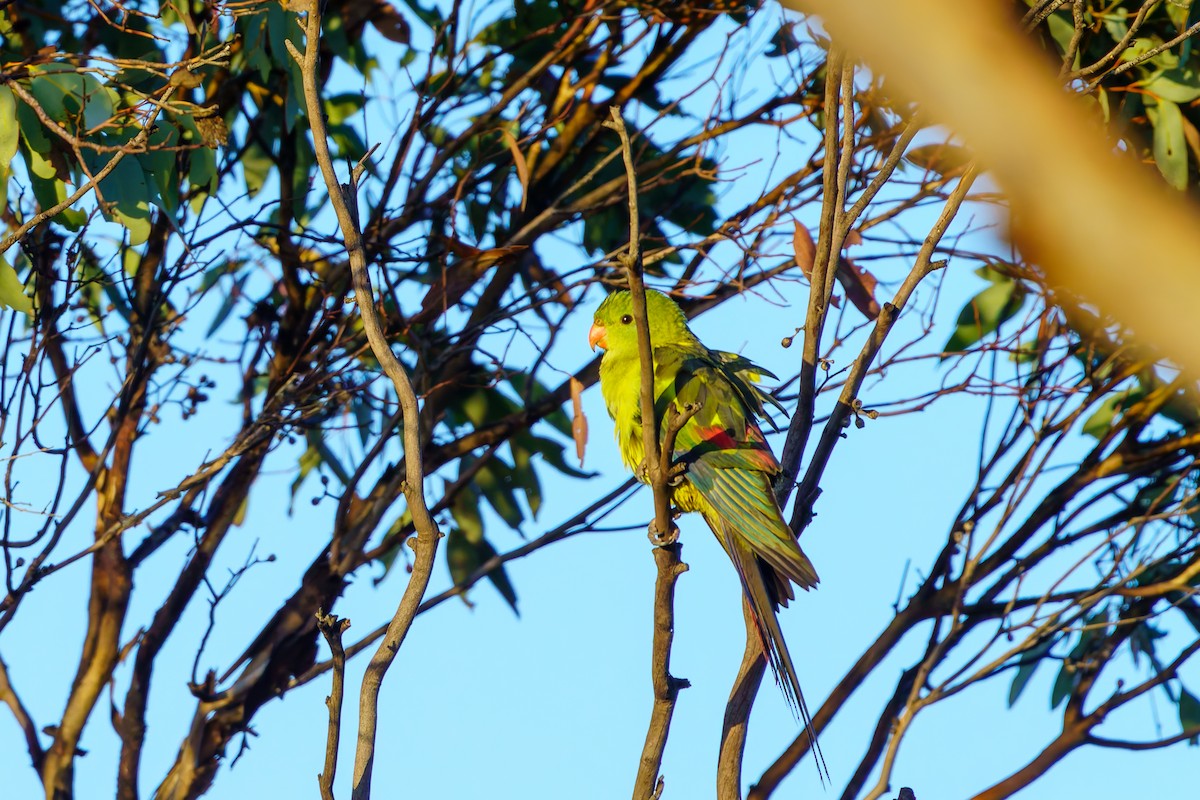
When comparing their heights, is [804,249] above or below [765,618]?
above

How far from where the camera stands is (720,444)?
11.4 feet

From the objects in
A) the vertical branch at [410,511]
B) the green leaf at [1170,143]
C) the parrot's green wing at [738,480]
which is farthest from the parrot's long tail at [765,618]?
the green leaf at [1170,143]

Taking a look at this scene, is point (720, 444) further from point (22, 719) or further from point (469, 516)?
point (22, 719)

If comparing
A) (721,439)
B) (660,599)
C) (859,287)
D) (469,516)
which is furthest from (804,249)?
(469,516)

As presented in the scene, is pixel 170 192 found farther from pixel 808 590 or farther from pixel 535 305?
pixel 808 590

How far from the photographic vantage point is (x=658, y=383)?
145 inches

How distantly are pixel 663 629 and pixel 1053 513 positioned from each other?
2380 mm

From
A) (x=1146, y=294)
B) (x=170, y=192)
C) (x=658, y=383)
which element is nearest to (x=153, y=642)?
(x=170, y=192)

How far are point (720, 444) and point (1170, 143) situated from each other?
6.36 feet

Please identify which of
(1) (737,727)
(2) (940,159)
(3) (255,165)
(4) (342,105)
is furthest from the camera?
(4) (342,105)

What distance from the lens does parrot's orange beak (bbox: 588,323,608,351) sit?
4.21 m

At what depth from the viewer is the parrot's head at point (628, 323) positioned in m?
4.06

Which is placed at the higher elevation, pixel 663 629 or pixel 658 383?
pixel 658 383

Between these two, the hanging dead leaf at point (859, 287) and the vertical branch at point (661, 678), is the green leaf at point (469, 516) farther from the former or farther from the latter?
the vertical branch at point (661, 678)
